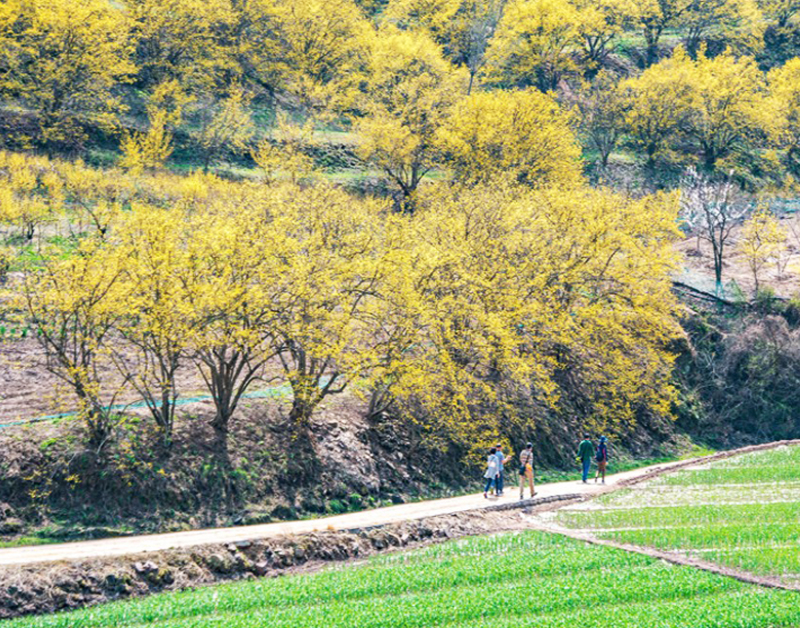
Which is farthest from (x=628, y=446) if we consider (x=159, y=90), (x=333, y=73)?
(x=333, y=73)

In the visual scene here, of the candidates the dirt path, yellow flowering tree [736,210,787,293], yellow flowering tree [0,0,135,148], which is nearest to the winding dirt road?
the dirt path

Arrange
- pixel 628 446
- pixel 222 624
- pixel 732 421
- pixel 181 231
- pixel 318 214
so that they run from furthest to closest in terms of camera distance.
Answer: pixel 732 421, pixel 628 446, pixel 318 214, pixel 181 231, pixel 222 624

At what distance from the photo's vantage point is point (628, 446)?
35.1 meters

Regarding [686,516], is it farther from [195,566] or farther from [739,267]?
[739,267]

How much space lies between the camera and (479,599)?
15906 mm

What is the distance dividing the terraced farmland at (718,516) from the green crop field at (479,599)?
169cm

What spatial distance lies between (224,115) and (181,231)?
36302mm

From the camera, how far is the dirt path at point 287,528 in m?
18.2

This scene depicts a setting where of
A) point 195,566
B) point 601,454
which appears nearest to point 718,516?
point 601,454

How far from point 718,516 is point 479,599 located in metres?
10.5

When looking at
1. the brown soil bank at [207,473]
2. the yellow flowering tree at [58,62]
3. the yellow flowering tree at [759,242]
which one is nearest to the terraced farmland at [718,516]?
the brown soil bank at [207,473]

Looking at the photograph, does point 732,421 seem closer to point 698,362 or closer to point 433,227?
point 698,362

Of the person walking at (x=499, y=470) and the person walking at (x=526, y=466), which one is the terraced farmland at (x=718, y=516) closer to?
the person walking at (x=526, y=466)

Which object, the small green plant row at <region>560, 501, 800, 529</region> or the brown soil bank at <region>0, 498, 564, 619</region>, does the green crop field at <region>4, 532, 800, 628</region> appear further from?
the small green plant row at <region>560, 501, 800, 529</region>
